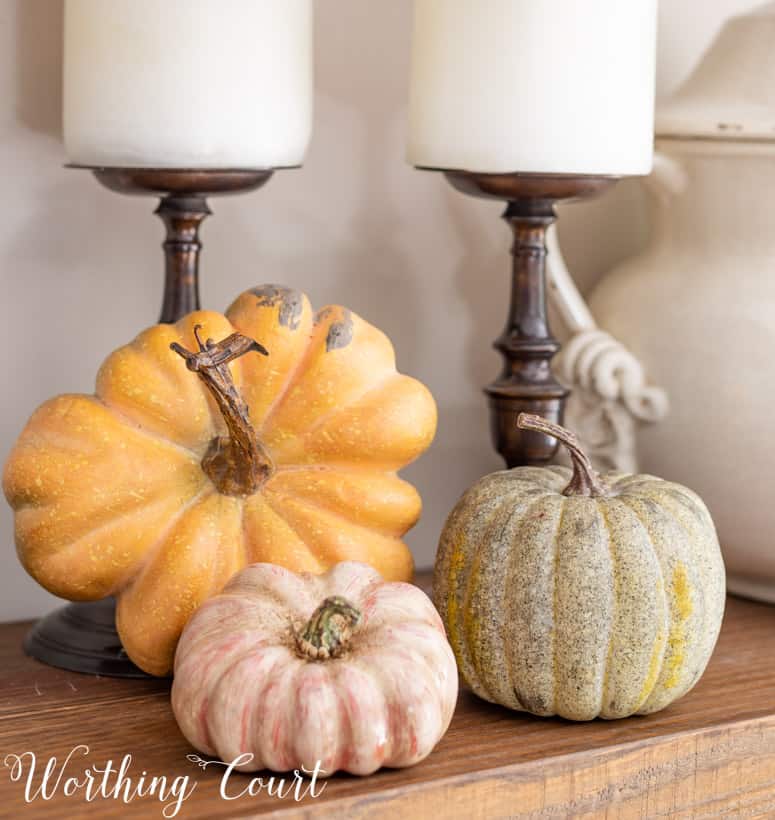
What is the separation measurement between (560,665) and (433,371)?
1.65 ft

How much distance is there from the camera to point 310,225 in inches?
44.9

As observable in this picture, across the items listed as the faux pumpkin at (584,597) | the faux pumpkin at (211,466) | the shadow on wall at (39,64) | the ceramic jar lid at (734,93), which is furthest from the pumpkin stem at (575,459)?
the shadow on wall at (39,64)

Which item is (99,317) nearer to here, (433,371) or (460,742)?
(433,371)

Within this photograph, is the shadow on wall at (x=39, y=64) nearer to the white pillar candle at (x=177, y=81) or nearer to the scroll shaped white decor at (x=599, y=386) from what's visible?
the white pillar candle at (x=177, y=81)

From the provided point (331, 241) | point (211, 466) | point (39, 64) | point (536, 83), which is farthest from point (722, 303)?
point (39, 64)

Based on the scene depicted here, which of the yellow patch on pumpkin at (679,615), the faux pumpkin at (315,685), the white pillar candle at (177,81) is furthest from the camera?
the white pillar candle at (177,81)

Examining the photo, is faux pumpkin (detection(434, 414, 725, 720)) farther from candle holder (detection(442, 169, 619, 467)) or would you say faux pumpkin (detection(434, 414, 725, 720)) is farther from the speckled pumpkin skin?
candle holder (detection(442, 169, 619, 467))

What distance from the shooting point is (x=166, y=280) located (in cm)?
98

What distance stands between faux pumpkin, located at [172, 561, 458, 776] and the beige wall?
0.43 metres

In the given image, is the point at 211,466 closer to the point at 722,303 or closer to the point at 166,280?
the point at 166,280

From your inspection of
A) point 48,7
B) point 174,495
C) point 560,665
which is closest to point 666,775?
point 560,665

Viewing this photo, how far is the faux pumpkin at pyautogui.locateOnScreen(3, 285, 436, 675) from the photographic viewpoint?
0.80 metres

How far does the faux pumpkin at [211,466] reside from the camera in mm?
803

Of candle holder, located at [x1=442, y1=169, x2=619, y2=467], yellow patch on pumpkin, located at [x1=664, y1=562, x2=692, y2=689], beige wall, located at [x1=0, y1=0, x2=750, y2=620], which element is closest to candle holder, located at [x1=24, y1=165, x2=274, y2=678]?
beige wall, located at [x1=0, y1=0, x2=750, y2=620]
